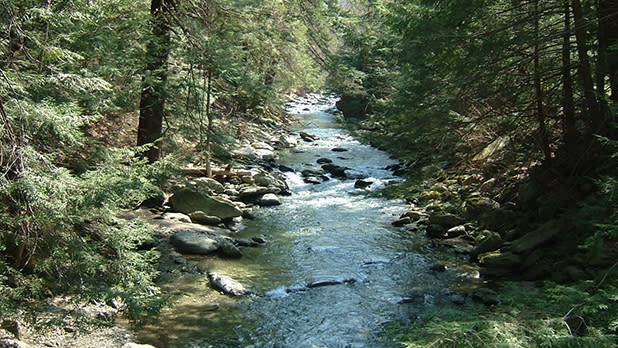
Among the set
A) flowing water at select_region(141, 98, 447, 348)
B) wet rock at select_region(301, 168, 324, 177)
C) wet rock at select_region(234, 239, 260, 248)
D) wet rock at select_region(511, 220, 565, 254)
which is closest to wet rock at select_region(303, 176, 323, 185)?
wet rock at select_region(301, 168, 324, 177)

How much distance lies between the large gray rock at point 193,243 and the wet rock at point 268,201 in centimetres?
343

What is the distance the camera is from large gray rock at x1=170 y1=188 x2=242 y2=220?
10828 mm

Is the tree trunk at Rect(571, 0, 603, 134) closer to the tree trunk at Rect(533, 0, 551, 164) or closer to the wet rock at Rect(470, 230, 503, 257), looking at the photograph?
the tree trunk at Rect(533, 0, 551, 164)

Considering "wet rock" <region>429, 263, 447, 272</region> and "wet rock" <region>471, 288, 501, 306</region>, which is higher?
"wet rock" <region>429, 263, 447, 272</region>

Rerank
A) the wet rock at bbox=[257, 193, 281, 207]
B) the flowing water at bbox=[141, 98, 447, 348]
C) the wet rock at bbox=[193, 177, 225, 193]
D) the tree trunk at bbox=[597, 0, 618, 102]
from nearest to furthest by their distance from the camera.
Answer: the flowing water at bbox=[141, 98, 447, 348], the tree trunk at bbox=[597, 0, 618, 102], the wet rock at bbox=[193, 177, 225, 193], the wet rock at bbox=[257, 193, 281, 207]

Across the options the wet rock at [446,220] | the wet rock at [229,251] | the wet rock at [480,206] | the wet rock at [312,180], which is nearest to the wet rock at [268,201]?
the wet rock at [312,180]

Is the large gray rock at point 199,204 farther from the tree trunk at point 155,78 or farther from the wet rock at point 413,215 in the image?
the wet rock at point 413,215

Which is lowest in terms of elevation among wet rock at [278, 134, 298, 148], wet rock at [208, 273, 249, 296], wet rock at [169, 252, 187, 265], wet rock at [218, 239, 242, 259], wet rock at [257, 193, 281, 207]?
wet rock at [208, 273, 249, 296]

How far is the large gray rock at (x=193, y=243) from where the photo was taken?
28.9ft

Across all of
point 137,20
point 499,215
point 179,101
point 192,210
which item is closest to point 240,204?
point 192,210

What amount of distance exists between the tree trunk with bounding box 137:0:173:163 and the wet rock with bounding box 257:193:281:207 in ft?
9.11

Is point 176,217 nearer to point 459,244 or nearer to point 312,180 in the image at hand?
point 459,244

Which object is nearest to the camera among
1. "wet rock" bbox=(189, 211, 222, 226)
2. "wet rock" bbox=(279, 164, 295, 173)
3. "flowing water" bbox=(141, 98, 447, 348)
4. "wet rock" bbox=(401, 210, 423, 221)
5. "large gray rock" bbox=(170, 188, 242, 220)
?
"flowing water" bbox=(141, 98, 447, 348)

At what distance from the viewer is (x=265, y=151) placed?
60.3 feet
